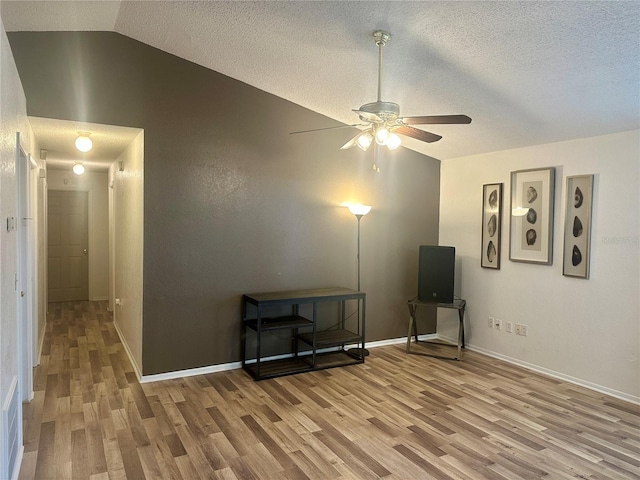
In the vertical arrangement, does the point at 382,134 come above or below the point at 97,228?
above

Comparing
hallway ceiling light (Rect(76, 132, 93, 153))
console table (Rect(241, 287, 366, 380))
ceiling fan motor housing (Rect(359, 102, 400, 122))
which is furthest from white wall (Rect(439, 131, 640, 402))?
hallway ceiling light (Rect(76, 132, 93, 153))

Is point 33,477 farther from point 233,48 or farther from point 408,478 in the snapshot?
point 233,48

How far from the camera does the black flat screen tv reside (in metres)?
4.73

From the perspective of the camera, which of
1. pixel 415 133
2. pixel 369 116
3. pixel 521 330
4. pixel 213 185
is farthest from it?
pixel 521 330

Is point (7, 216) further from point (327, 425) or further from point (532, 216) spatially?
point (532, 216)

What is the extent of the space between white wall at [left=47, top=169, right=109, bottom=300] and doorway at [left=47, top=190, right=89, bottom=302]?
10 cm

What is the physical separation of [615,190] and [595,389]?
179 centimetres

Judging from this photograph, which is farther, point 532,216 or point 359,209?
point 359,209

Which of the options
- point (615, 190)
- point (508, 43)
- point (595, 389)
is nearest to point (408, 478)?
point (595, 389)

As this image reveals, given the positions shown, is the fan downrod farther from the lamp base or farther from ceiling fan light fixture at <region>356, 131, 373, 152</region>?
the lamp base

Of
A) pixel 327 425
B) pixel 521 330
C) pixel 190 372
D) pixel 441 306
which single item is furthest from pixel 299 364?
pixel 521 330

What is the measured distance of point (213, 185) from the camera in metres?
4.08

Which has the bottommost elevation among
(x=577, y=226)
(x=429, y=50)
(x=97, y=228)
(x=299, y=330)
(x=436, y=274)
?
(x=299, y=330)

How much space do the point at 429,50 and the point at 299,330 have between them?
9.98ft
